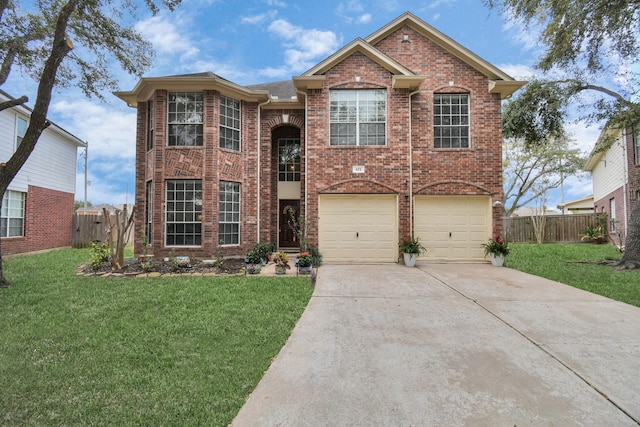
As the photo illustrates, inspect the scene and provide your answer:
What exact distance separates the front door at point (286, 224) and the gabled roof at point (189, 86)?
4143 millimetres

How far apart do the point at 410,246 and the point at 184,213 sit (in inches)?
282

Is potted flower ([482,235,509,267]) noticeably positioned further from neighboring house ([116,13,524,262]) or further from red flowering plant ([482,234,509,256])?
neighboring house ([116,13,524,262])

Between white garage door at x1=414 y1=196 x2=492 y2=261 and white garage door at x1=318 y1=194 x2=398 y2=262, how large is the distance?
0.99 metres

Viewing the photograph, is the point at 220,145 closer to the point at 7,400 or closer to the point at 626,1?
the point at 7,400

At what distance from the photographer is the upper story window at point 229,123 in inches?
432

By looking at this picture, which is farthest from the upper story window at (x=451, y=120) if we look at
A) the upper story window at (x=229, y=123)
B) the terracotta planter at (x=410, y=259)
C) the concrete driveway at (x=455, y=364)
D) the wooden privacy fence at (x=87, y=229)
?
the wooden privacy fence at (x=87, y=229)

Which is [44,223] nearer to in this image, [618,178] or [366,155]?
[366,155]

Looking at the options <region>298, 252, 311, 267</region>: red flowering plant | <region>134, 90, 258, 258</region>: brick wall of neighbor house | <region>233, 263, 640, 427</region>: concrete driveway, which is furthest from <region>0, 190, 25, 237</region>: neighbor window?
<region>233, 263, 640, 427</region>: concrete driveway

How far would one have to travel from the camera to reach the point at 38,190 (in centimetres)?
1440

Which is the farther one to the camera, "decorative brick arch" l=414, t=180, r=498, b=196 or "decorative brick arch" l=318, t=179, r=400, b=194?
"decorative brick arch" l=414, t=180, r=498, b=196

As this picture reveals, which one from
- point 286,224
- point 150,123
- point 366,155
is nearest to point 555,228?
point 366,155

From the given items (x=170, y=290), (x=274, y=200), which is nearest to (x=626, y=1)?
(x=274, y=200)

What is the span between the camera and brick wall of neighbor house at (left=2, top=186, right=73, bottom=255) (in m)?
13.4

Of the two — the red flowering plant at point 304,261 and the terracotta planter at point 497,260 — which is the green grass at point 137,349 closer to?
the red flowering plant at point 304,261
